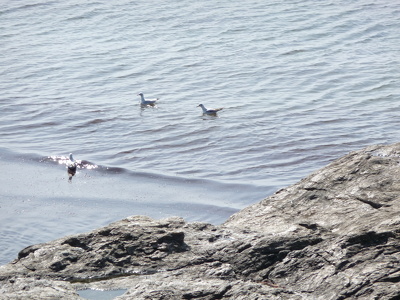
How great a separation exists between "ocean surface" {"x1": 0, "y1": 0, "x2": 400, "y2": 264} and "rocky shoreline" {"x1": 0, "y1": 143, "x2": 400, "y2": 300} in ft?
9.18

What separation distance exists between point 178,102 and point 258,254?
13126mm

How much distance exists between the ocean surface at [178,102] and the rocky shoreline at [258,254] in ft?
9.18

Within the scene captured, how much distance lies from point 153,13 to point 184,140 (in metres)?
15.1

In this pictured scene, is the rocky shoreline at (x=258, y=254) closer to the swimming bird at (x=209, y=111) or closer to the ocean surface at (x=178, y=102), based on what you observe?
→ the ocean surface at (x=178, y=102)

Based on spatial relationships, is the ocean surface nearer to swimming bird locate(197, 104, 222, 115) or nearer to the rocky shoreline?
swimming bird locate(197, 104, 222, 115)

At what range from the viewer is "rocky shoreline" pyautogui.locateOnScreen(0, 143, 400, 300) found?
4.54m

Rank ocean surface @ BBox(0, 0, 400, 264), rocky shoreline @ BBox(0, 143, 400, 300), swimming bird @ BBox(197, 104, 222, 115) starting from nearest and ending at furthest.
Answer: rocky shoreline @ BBox(0, 143, 400, 300), ocean surface @ BBox(0, 0, 400, 264), swimming bird @ BBox(197, 104, 222, 115)

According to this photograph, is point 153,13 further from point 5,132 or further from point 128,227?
point 128,227

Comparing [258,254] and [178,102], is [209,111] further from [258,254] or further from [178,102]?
[258,254]

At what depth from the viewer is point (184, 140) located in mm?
14547

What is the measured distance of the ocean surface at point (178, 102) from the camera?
1091 centimetres

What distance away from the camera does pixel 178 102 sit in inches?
708

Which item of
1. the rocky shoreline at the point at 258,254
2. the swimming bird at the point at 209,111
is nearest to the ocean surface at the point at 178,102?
the swimming bird at the point at 209,111

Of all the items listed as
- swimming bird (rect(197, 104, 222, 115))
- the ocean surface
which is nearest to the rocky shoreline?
the ocean surface
